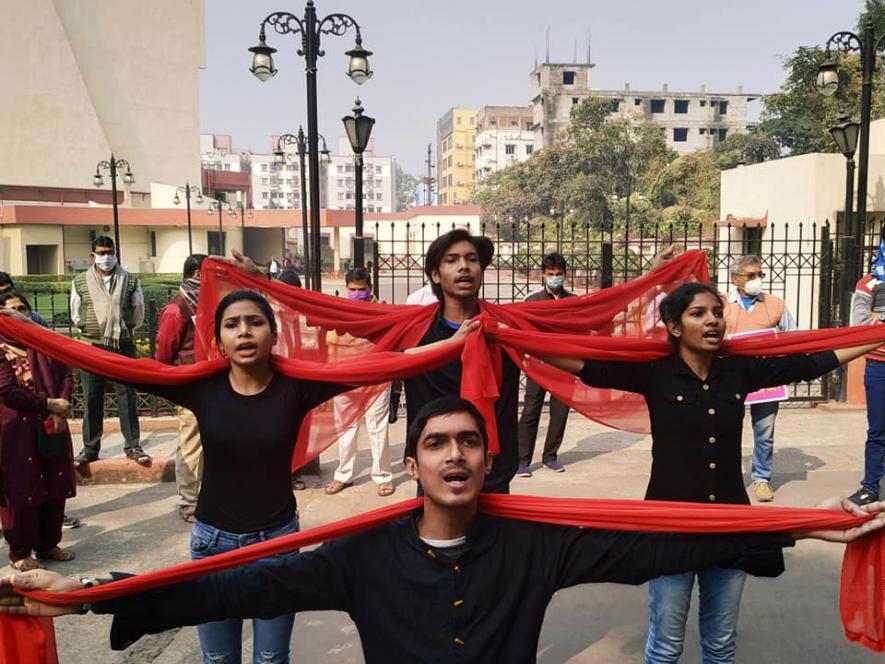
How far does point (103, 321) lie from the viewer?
7.26 metres

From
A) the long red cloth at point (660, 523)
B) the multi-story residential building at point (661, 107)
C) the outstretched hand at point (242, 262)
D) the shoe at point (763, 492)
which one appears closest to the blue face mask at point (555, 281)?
the shoe at point (763, 492)

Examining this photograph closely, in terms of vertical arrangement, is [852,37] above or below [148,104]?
below

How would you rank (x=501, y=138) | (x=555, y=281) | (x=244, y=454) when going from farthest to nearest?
(x=501, y=138) → (x=555, y=281) → (x=244, y=454)

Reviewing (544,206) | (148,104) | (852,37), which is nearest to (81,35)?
(148,104)

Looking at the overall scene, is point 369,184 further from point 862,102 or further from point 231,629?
point 231,629

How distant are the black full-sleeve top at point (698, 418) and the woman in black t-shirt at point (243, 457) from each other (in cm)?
139

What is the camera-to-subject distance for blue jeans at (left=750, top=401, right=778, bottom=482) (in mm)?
6309

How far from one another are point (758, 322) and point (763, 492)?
1323mm

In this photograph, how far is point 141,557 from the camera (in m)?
5.40

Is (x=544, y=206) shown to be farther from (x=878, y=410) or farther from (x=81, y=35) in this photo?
(x=878, y=410)

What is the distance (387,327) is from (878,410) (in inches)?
148

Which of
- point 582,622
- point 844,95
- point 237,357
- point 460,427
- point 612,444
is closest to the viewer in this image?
point 460,427

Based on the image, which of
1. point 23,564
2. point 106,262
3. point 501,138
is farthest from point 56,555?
point 501,138

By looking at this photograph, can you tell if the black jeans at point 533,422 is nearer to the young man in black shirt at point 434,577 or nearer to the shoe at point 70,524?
the shoe at point 70,524
